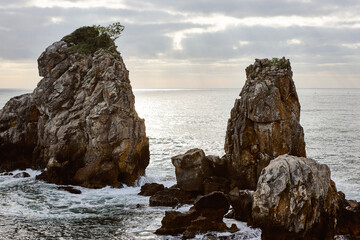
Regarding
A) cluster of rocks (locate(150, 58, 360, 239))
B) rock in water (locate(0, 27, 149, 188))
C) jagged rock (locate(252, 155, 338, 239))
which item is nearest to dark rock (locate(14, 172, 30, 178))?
rock in water (locate(0, 27, 149, 188))

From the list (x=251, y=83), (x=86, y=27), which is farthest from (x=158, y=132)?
(x=251, y=83)

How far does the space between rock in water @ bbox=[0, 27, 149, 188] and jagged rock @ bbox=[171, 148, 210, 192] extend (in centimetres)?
827

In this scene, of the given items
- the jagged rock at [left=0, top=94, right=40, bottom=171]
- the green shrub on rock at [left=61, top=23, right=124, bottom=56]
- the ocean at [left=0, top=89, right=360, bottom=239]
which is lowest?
the ocean at [left=0, top=89, right=360, bottom=239]

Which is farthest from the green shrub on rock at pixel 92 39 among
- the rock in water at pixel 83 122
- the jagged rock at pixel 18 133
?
the jagged rock at pixel 18 133

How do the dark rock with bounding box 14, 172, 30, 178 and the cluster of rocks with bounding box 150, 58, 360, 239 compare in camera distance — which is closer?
the cluster of rocks with bounding box 150, 58, 360, 239

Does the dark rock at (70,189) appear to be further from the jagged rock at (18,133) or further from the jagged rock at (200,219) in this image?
the jagged rock at (200,219)

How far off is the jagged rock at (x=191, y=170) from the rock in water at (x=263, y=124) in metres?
3.64

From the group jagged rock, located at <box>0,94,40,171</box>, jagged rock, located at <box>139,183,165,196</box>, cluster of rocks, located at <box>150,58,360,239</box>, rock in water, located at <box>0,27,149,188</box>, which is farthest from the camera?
jagged rock, located at <box>0,94,40,171</box>

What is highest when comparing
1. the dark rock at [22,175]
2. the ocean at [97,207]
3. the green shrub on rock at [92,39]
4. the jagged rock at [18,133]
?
the green shrub on rock at [92,39]

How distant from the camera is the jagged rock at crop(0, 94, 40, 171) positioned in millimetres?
60062

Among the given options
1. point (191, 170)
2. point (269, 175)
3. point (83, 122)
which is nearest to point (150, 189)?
point (191, 170)

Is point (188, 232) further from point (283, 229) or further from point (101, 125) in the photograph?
point (101, 125)

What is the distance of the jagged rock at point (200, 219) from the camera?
112 ft

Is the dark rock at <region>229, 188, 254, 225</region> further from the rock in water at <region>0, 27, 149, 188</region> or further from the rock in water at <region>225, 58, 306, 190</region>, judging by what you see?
the rock in water at <region>0, 27, 149, 188</region>
